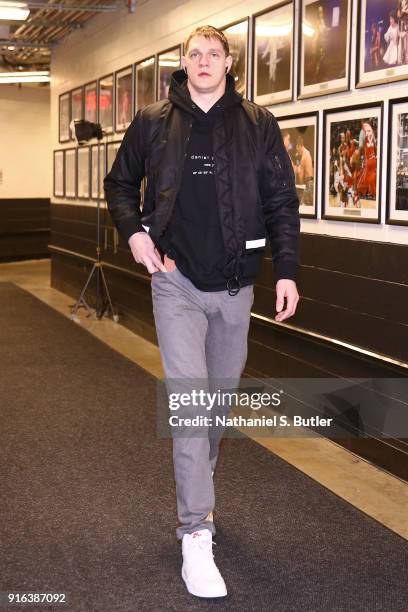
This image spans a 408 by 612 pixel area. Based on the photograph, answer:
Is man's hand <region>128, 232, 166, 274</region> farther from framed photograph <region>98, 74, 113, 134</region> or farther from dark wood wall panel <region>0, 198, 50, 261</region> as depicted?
dark wood wall panel <region>0, 198, 50, 261</region>

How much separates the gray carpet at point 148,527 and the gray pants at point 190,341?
9.9 inches

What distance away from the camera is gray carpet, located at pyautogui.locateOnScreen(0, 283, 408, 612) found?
2672 millimetres

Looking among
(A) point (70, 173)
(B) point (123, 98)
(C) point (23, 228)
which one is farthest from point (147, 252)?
(C) point (23, 228)

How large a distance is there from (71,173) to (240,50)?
4.57 metres

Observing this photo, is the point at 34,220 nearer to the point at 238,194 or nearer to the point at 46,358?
the point at 46,358

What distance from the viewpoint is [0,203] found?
46.7 feet

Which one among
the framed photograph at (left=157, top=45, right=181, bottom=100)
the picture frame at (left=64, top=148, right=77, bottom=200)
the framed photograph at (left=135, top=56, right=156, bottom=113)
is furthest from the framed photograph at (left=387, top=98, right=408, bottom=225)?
the picture frame at (left=64, top=148, right=77, bottom=200)

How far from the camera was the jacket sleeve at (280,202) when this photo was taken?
2789mm

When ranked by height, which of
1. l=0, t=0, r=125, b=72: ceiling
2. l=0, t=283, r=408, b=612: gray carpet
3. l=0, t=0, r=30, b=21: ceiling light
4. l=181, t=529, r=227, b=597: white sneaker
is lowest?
l=0, t=283, r=408, b=612: gray carpet

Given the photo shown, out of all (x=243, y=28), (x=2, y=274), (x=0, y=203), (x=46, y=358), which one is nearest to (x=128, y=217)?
(x=243, y=28)

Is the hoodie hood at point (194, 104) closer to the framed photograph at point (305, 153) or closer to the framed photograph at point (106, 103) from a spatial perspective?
the framed photograph at point (305, 153)

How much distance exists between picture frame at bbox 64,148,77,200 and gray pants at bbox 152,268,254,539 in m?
6.98

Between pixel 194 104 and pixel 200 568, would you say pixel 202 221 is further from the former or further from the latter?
pixel 200 568

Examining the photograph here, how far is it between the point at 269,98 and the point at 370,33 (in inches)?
45.3
